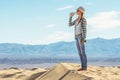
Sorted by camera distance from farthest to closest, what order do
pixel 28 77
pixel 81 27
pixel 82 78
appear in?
pixel 28 77 < pixel 81 27 < pixel 82 78

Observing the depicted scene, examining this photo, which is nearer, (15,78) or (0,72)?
(15,78)

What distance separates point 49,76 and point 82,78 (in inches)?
64.2

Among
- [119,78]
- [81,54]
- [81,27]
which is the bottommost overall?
[119,78]

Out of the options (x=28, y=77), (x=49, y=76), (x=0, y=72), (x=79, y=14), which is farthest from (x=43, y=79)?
(x=0, y=72)

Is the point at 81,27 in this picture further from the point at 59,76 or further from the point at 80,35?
the point at 59,76

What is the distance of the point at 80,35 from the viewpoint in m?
12.6

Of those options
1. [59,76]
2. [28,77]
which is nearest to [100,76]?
[59,76]

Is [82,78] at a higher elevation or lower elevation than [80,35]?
lower

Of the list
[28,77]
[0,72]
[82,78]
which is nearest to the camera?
[82,78]

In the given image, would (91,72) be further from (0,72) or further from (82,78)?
(0,72)

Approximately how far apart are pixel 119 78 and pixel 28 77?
3.56 m

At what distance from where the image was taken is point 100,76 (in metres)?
12.1

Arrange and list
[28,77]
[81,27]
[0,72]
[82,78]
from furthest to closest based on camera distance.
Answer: [0,72]
[28,77]
[81,27]
[82,78]

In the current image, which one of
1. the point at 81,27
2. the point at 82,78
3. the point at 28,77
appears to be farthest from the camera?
the point at 28,77
